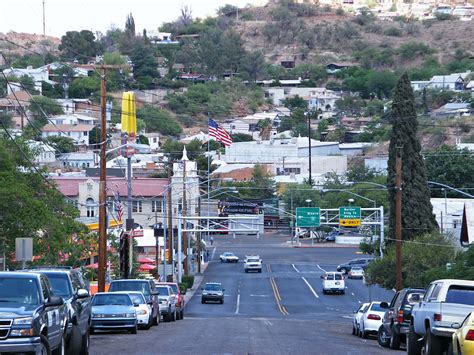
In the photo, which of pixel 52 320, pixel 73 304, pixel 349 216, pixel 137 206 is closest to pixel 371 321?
pixel 73 304

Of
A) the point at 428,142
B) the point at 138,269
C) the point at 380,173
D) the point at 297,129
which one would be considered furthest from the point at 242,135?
the point at 138,269

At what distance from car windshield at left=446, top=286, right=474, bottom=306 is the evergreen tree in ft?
120

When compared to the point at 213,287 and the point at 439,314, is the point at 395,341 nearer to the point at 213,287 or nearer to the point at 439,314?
the point at 439,314

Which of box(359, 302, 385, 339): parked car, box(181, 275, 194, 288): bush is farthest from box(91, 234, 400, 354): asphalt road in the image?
box(181, 275, 194, 288): bush

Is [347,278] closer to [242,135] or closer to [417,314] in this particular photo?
[417,314]

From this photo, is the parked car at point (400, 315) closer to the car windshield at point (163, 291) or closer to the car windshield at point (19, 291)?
the car windshield at point (19, 291)

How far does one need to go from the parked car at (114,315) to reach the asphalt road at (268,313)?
1.14 ft

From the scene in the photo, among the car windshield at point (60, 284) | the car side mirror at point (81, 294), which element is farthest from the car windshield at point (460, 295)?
the car windshield at point (60, 284)

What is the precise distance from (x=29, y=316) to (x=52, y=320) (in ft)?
5.12

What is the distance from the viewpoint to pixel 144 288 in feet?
139

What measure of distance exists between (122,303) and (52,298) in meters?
13.4

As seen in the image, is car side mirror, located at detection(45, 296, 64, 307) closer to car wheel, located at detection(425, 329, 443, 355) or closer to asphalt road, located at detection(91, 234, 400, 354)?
asphalt road, located at detection(91, 234, 400, 354)

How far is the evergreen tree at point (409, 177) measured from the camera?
6456 cm

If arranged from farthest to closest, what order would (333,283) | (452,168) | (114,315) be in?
(452,168)
(333,283)
(114,315)
